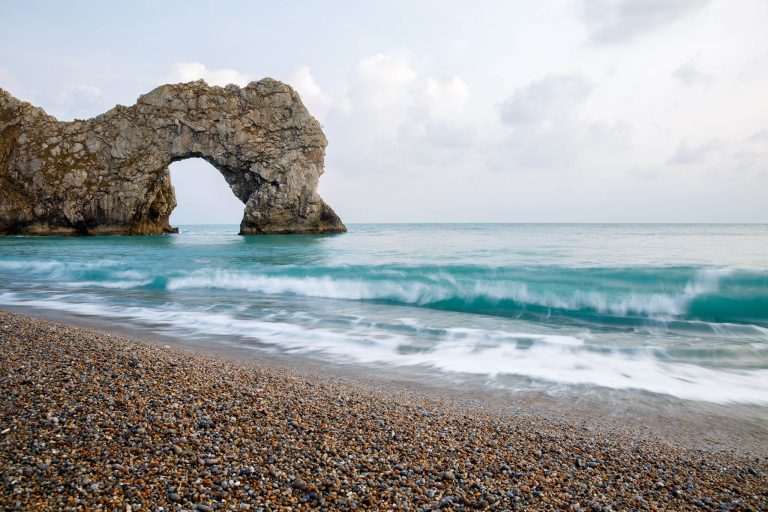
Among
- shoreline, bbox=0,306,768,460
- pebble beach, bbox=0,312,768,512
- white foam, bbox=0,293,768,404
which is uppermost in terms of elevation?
pebble beach, bbox=0,312,768,512

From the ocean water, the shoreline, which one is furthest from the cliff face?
the shoreline

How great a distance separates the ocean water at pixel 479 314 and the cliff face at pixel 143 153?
26694 mm

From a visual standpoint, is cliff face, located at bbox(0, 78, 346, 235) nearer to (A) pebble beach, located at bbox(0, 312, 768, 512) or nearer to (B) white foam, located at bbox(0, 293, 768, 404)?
Answer: (B) white foam, located at bbox(0, 293, 768, 404)

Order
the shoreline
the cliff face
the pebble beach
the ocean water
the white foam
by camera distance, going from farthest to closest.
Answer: the cliff face < the ocean water < the white foam < the shoreline < the pebble beach

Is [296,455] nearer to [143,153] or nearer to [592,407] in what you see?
[592,407]

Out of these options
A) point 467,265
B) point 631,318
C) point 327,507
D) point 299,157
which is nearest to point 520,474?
point 327,507

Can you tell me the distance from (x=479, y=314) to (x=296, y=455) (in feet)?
24.9

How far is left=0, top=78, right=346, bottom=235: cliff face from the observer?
133ft

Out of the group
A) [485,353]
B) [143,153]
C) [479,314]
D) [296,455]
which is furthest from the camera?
[143,153]

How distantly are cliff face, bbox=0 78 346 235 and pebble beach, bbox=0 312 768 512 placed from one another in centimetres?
3991

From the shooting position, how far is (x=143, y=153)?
40.9 m

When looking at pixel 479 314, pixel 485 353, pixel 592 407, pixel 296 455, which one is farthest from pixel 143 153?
pixel 592 407

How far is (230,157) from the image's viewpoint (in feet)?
135

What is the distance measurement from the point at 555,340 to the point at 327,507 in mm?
5842
